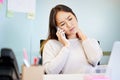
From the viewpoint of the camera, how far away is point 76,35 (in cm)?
188

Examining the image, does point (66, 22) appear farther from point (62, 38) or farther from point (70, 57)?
point (70, 57)

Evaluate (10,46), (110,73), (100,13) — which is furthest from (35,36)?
(110,73)

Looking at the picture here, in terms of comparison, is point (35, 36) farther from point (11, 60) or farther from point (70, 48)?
point (70, 48)

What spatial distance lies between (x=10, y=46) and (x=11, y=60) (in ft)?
1.80

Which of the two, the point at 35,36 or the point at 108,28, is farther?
the point at 108,28

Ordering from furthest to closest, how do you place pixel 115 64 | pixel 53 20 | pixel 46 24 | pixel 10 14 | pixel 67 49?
pixel 46 24, pixel 10 14, pixel 53 20, pixel 67 49, pixel 115 64

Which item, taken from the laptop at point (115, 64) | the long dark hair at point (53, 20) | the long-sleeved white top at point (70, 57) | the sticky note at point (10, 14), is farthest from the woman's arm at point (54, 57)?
the sticky note at point (10, 14)

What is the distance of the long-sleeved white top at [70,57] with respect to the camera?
1644 mm

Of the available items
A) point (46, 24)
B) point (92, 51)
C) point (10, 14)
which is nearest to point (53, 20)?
point (92, 51)

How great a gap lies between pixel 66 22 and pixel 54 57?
28 centimetres

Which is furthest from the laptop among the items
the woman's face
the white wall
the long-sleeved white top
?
the white wall

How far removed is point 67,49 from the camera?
1.68 m

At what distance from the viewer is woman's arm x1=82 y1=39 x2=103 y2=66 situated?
172 centimetres

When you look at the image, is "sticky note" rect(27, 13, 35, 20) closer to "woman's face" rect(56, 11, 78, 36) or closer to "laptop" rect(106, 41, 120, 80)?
"woman's face" rect(56, 11, 78, 36)
